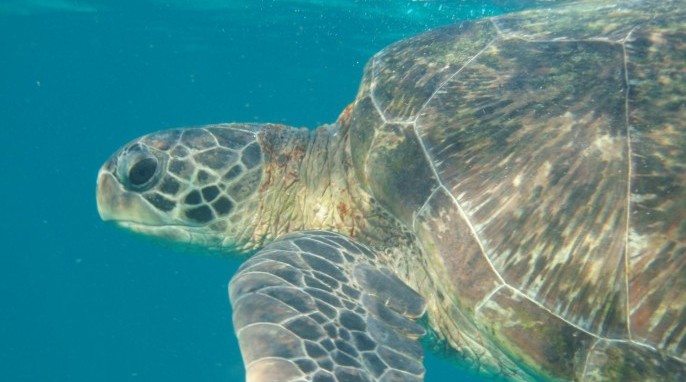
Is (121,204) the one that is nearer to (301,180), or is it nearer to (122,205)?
(122,205)

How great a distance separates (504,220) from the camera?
2.45 metres

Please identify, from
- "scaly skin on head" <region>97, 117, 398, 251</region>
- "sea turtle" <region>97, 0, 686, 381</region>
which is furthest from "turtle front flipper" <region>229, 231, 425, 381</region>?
"scaly skin on head" <region>97, 117, 398, 251</region>

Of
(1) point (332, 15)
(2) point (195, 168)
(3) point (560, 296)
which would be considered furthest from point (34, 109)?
(3) point (560, 296)

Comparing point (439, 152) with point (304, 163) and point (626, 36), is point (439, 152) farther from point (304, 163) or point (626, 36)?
point (304, 163)

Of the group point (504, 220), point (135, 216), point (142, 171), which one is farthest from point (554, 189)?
point (135, 216)

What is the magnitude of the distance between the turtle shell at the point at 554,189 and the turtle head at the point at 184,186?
1101mm

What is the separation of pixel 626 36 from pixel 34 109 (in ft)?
136

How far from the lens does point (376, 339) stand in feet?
7.75

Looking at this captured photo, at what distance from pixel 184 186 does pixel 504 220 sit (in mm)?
2263

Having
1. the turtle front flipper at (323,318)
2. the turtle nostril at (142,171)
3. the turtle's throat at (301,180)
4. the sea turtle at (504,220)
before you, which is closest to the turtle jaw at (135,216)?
the turtle nostril at (142,171)

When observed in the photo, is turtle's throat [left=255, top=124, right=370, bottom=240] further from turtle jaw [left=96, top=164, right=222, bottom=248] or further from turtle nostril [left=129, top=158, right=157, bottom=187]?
turtle nostril [left=129, top=158, right=157, bottom=187]

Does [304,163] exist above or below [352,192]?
above

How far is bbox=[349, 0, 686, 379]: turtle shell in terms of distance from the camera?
7.08 feet

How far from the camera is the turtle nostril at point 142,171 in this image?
12.1ft
